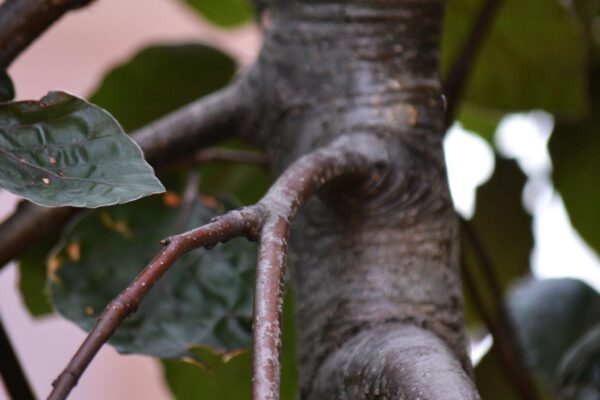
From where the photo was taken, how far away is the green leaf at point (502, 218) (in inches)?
27.3

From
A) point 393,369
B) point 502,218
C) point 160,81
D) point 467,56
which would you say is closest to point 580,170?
point 502,218

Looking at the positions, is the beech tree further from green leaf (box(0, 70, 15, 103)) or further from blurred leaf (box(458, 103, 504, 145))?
blurred leaf (box(458, 103, 504, 145))

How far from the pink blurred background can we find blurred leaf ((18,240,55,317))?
110cm

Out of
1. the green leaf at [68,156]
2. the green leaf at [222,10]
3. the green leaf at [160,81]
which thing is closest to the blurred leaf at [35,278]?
the green leaf at [160,81]

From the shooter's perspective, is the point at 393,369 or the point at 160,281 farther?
the point at 160,281

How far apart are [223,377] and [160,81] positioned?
179 mm

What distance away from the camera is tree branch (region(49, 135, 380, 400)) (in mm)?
206

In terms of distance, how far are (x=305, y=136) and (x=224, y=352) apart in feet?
0.31

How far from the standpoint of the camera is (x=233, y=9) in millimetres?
782

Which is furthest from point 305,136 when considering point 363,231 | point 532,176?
point 532,176

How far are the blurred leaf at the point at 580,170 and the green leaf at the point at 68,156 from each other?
46cm

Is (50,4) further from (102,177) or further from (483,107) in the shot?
(483,107)

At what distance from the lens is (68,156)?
26cm

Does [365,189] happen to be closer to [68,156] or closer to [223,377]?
[68,156]
